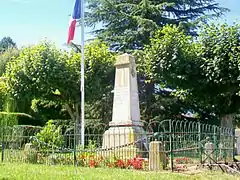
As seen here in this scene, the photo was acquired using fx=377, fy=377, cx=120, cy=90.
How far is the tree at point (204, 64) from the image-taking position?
16.9m

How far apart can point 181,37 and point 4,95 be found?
13110 millimetres

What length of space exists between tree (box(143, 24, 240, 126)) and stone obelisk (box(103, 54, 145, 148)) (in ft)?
13.2

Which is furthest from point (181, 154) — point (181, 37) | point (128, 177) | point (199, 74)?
point (181, 37)

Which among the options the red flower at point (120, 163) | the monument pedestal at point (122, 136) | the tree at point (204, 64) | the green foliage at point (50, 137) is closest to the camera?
the red flower at point (120, 163)

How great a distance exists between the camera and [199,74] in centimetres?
1797

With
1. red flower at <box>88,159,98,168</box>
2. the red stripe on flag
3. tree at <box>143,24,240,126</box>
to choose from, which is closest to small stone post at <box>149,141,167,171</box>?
red flower at <box>88,159,98,168</box>

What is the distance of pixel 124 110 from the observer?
1370cm

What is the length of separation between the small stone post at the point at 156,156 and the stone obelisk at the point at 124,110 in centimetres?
334

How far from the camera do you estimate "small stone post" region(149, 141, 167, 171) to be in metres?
9.63

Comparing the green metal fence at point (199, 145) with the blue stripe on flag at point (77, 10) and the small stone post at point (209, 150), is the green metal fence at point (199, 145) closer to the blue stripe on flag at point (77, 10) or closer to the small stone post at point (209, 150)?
the small stone post at point (209, 150)

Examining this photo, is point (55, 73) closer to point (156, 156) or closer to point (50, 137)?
point (50, 137)

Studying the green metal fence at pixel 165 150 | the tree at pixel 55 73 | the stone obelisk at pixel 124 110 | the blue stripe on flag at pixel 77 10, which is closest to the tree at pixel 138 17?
the tree at pixel 55 73

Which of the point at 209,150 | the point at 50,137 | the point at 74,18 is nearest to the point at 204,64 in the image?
the point at 74,18

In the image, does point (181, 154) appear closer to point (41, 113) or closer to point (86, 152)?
point (86, 152)
